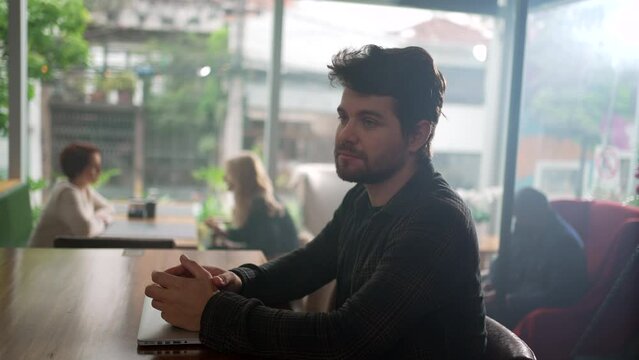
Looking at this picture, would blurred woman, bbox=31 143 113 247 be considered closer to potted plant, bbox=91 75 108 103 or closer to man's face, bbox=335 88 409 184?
potted plant, bbox=91 75 108 103

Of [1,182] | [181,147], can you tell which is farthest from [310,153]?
[1,182]

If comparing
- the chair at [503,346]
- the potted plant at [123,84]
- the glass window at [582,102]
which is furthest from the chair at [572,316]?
the potted plant at [123,84]

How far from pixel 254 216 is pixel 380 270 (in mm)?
3057

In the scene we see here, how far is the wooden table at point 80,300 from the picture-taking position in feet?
4.30

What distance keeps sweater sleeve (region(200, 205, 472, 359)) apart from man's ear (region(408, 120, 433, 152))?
10.9 inches

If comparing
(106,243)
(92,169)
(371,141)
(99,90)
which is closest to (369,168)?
(371,141)

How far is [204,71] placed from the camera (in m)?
5.02

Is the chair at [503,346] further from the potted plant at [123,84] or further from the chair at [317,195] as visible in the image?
the potted plant at [123,84]

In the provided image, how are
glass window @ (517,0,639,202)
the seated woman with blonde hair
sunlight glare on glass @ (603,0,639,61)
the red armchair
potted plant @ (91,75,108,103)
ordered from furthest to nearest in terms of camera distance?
potted plant @ (91,75,108,103) < the seated woman with blonde hair < glass window @ (517,0,639,202) < sunlight glare on glass @ (603,0,639,61) < the red armchair

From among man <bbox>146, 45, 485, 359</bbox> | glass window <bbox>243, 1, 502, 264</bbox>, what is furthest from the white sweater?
man <bbox>146, 45, 485, 359</bbox>

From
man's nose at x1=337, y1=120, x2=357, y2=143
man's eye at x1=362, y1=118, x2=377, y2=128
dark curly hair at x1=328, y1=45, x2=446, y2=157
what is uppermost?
dark curly hair at x1=328, y1=45, x2=446, y2=157

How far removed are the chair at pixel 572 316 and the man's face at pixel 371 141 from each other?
2164 millimetres

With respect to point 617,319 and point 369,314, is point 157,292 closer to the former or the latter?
point 369,314

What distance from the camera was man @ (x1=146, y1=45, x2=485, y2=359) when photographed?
1263 millimetres
